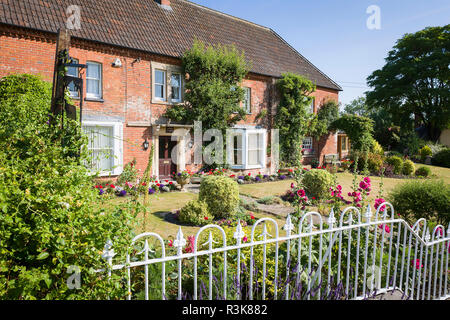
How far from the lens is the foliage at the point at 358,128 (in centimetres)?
2212

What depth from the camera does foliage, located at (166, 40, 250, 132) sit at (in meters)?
14.9

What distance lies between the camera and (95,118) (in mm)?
12492

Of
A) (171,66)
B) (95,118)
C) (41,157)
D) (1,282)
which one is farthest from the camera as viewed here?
(171,66)

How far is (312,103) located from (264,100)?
4829mm

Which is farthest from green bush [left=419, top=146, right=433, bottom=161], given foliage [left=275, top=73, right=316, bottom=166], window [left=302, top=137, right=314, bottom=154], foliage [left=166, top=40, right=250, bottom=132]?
foliage [left=166, top=40, right=250, bottom=132]

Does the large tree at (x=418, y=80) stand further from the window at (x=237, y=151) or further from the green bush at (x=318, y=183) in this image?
the green bush at (x=318, y=183)

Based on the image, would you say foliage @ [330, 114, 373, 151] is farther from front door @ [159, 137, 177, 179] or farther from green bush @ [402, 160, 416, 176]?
front door @ [159, 137, 177, 179]

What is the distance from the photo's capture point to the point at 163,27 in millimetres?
15727

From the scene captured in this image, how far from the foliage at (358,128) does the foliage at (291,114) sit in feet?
14.1

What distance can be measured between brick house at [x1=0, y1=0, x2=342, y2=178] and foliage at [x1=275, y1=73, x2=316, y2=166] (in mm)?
668

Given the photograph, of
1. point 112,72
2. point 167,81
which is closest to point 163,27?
point 167,81

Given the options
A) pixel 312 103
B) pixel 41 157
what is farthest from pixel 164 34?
pixel 41 157
